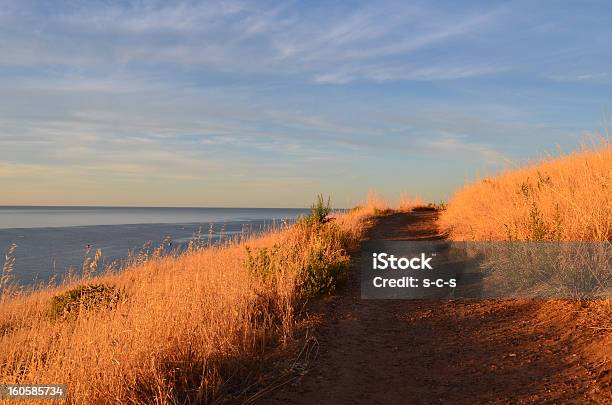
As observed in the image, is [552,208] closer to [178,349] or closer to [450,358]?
Result: [450,358]

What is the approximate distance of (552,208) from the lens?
334 inches

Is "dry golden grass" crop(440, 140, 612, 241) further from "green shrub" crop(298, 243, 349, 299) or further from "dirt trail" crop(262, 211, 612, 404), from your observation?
"green shrub" crop(298, 243, 349, 299)

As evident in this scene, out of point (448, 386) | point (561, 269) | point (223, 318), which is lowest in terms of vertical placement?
point (448, 386)

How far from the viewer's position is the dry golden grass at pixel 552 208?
714 cm

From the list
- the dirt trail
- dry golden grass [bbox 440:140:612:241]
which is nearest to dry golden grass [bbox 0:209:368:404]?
the dirt trail

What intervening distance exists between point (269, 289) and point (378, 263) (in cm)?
413

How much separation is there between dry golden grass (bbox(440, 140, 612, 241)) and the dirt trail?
1.53 meters

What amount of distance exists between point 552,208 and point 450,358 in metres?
4.60

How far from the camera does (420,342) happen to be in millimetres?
5723

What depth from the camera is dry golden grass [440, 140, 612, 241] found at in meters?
7.14

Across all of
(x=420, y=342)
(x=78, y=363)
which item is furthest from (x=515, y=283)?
(x=78, y=363)

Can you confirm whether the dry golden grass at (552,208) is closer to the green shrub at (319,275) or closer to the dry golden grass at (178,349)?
the green shrub at (319,275)

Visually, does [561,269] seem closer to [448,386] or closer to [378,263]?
[448,386]

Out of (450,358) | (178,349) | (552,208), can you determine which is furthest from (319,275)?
(552,208)
